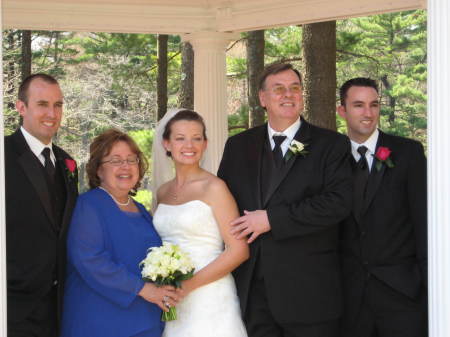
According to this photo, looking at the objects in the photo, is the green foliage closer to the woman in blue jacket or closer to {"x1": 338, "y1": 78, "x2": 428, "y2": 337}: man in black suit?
{"x1": 338, "y1": 78, "x2": 428, "y2": 337}: man in black suit

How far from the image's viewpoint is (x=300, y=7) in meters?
10.3

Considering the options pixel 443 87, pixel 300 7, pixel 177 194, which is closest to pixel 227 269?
pixel 177 194

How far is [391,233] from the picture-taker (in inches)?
253

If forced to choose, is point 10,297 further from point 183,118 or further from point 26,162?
point 183,118

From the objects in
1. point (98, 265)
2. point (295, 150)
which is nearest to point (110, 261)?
point (98, 265)

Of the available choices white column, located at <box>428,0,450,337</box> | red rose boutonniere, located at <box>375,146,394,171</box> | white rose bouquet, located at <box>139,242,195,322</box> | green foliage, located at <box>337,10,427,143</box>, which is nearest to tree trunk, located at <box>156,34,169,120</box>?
green foliage, located at <box>337,10,427,143</box>

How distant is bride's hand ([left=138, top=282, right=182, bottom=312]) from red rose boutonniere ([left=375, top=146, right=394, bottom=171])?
87.0 inches

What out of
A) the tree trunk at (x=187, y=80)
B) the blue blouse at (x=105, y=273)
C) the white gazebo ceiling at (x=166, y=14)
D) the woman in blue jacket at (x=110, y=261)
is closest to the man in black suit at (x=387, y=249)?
the woman in blue jacket at (x=110, y=261)

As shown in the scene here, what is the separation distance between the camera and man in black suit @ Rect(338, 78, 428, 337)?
6332mm

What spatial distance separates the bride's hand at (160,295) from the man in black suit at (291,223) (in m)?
0.70

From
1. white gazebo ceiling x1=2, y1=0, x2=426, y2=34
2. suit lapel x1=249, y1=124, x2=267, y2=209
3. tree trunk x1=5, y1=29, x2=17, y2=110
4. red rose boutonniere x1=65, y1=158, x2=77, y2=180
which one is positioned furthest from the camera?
tree trunk x1=5, y1=29, x2=17, y2=110

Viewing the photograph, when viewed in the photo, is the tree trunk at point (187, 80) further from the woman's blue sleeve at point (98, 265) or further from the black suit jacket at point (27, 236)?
the woman's blue sleeve at point (98, 265)

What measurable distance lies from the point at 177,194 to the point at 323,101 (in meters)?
8.14

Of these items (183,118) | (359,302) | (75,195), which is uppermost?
(183,118)
